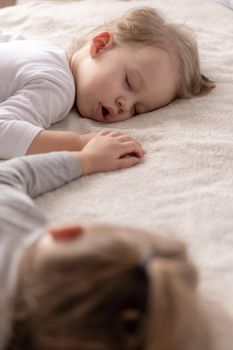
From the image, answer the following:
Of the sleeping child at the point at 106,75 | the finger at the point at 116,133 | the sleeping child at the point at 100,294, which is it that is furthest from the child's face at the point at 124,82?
the sleeping child at the point at 100,294

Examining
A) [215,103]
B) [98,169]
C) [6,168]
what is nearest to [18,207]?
[6,168]

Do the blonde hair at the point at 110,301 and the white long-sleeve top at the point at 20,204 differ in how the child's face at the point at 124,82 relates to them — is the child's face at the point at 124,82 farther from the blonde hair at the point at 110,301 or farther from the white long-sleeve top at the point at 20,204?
the blonde hair at the point at 110,301

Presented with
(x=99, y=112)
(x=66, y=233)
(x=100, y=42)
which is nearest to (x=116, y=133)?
(x=99, y=112)

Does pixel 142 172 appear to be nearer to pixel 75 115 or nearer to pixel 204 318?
pixel 75 115

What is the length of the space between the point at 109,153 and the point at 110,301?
52cm

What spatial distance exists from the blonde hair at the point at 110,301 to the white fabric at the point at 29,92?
A: 0.51 m

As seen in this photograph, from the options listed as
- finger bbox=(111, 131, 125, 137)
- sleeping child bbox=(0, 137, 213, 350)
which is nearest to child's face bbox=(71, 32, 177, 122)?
finger bbox=(111, 131, 125, 137)

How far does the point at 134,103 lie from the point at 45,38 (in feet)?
1.54

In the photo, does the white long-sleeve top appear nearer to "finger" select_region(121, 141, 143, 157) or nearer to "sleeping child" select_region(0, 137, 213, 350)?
"sleeping child" select_region(0, 137, 213, 350)

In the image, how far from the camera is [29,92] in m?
1.17

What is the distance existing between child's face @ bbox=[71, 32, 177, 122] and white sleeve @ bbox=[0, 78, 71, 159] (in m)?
0.06

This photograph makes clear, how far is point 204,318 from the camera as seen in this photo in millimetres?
582

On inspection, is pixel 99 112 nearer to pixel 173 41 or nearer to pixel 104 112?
pixel 104 112

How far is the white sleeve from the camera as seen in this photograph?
Answer: 105 centimetres
